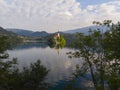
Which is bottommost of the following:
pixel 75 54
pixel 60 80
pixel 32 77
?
pixel 60 80

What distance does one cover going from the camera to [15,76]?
32.9 metres

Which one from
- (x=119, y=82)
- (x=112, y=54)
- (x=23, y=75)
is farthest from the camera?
(x=23, y=75)

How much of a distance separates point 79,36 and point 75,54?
2.67 metres

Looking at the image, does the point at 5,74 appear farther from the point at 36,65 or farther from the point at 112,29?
the point at 112,29

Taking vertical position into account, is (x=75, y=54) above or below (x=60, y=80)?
above

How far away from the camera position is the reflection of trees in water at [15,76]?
3001 cm

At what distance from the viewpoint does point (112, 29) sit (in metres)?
27.6

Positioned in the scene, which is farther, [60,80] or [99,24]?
[60,80]

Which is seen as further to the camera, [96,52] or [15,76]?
[96,52]

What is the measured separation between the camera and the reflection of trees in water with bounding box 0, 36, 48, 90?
98.5 ft

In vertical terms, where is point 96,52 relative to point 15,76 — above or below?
above

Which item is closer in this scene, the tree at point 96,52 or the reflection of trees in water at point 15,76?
the reflection of trees in water at point 15,76

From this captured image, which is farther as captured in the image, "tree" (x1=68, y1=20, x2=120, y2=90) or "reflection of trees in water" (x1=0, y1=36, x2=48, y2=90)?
"tree" (x1=68, y1=20, x2=120, y2=90)

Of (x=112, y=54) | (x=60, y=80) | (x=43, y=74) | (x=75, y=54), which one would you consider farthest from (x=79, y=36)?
(x=60, y=80)
